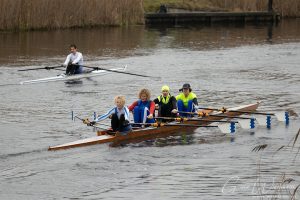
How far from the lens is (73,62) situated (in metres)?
28.6

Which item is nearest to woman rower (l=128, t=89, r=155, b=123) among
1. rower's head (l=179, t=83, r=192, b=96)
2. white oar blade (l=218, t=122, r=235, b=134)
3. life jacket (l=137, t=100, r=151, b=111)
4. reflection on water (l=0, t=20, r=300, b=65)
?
life jacket (l=137, t=100, r=151, b=111)

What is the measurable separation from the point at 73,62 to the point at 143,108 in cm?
1014

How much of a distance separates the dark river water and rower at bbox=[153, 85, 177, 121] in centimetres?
80

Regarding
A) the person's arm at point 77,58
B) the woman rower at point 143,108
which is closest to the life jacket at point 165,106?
the woman rower at point 143,108

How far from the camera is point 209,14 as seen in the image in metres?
54.8

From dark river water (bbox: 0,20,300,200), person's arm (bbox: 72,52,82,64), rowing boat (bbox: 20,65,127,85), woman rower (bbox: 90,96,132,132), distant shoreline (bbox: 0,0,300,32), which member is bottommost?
dark river water (bbox: 0,20,300,200)

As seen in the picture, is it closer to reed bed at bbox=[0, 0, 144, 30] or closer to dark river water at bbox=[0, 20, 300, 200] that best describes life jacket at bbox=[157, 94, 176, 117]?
dark river water at bbox=[0, 20, 300, 200]

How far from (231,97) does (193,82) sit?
380cm

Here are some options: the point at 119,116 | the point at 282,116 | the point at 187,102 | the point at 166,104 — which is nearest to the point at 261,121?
the point at 282,116

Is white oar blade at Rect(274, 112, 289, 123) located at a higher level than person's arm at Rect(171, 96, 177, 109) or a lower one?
lower

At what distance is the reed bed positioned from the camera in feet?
134

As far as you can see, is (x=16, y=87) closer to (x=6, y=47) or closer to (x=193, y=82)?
(x=193, y=82)

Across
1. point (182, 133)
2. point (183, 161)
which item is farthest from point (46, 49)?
point (183, 161)

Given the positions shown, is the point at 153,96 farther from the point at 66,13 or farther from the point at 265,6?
the point at 265,6
